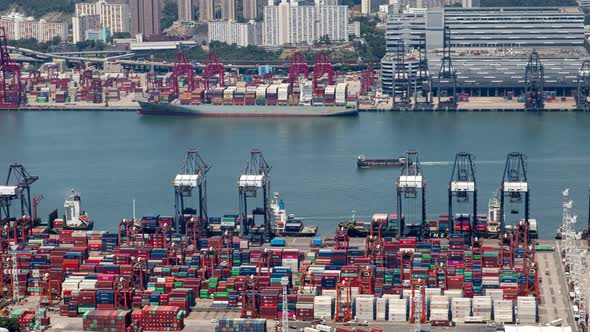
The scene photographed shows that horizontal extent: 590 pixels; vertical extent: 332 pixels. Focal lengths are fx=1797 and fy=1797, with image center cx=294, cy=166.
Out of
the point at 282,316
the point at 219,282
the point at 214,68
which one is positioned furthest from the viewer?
the point at 214,68

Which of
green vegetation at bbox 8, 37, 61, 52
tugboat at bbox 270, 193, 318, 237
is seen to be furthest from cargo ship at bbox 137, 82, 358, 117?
tugboat at bbox 270, 193, 318, 237

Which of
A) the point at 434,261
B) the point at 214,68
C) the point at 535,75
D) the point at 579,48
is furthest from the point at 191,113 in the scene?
the point at 434,261

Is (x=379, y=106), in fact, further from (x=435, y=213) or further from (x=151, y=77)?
(x=435, y=213)

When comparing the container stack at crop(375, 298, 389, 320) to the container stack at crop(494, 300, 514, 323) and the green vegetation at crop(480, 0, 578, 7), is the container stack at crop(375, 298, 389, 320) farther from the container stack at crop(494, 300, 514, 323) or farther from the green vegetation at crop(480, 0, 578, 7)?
the green vegetation at crop(480, 0, 578, 7)

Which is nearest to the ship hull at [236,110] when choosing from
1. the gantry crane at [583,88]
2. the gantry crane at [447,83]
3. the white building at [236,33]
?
the gantry crane at [447,83]

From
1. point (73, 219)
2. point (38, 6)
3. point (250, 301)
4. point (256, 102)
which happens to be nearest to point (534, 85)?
point (256, 102)

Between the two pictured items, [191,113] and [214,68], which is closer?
[191,113]

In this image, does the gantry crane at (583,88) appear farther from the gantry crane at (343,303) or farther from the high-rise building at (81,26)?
the gantry crane at (343,303)

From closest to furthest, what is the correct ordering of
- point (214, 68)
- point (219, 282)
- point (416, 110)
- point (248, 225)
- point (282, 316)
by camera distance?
point (282, 316) < point (219, 282) < point (248, 225) < point (416, 110) < point (214, 68)
